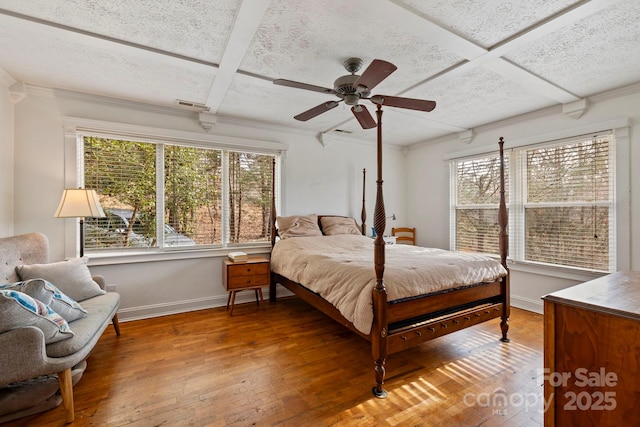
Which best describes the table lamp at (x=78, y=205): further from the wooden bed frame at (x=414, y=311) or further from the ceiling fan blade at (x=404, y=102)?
the ceiling fan blade at (x=404, y=102)

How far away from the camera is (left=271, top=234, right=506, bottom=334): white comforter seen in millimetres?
1986

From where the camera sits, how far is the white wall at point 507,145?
281 cm

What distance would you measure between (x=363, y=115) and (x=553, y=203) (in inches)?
104

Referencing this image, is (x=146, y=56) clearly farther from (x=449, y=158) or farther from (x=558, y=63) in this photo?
(x=449, y=158)

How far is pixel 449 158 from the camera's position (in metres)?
4.48

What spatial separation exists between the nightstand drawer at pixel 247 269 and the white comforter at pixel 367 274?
366 mm

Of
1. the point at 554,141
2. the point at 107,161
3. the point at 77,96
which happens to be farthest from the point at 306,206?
the point at 554,141

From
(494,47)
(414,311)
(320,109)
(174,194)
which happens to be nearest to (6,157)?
(174,194)

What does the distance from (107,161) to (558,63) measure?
4487mm

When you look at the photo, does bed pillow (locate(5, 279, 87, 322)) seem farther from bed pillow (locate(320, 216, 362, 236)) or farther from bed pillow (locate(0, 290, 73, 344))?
bed pillow (locate(320, 216, 362, 236))

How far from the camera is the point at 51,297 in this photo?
1.85m

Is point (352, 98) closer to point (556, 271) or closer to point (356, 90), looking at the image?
point (356, 90)

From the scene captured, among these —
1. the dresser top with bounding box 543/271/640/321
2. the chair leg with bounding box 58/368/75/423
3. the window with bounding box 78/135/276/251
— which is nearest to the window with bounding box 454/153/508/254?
the dresser top with bounding box 543/271/640/321

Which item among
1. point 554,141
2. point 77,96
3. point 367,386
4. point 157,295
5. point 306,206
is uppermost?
point 77,96
